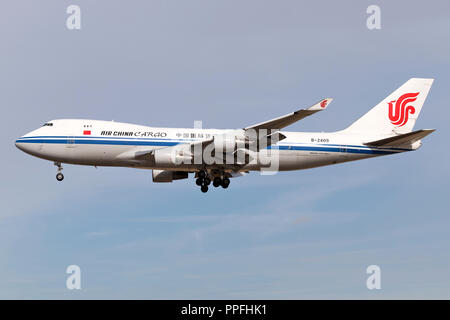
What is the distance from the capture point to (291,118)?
47.5 m

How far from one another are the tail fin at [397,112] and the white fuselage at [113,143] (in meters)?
5.75

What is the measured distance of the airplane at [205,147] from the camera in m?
50.9

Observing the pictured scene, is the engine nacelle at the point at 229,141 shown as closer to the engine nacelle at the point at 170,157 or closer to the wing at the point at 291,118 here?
the wing at the point at 291,118

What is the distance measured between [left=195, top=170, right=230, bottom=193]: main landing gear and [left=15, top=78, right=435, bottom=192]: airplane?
0.24 feet

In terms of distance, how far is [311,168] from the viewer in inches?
2212

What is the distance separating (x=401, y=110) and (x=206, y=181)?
1771 cm

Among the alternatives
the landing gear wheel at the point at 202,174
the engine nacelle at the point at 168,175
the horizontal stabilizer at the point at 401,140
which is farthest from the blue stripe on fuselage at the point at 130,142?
the engine nacelle at the point at 168,175

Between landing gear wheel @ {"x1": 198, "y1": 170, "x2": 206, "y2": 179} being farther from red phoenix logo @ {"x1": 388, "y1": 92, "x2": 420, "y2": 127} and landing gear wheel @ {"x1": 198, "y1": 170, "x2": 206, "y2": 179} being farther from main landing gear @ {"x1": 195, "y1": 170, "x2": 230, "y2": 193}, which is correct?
red phoenix logo @ {"x1": 388, "y1": 92, "x2": 420, "y2": 127}

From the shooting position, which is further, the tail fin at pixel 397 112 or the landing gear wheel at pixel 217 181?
the tail fin at pixel 397 112

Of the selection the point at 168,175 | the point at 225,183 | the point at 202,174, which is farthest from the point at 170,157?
the point at 168,175

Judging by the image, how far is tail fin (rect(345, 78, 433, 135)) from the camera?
192ft

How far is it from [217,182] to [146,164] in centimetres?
591

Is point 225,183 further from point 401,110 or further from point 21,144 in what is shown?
point 401,110

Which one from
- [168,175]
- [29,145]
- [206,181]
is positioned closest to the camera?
[29,145]
